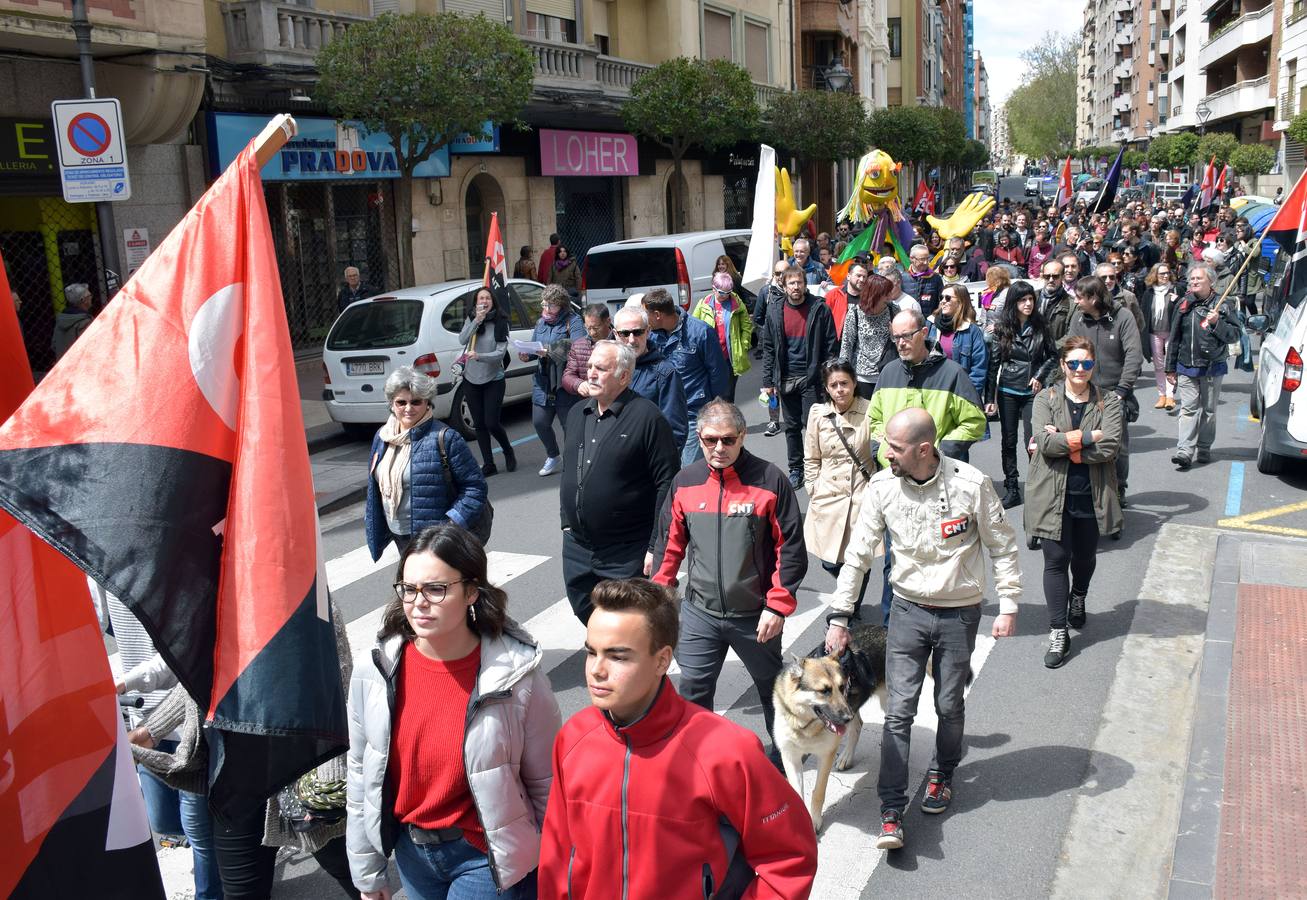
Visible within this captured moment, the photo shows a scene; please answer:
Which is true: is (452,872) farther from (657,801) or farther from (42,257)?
(42,257)

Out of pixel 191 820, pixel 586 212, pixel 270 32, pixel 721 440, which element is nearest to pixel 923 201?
pixel 586 212

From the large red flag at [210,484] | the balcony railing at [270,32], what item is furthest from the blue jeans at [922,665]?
the balcony railing at [270,32]

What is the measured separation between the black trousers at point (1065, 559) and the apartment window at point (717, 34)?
91.2 ft

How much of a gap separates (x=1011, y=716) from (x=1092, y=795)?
0.82m

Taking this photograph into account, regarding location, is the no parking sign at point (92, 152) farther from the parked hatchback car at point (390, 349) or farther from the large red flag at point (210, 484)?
the large red flag at point (210, 484)

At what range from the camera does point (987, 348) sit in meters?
9.48

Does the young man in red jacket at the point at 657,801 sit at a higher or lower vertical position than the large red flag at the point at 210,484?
lower

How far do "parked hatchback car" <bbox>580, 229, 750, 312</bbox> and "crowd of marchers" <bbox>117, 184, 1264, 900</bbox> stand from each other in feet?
22.0

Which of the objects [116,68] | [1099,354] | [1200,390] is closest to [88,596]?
[1099,354]

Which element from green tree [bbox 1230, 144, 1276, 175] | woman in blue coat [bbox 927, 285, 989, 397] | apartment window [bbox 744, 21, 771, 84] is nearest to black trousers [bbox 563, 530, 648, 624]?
woman in blue coat [bbox 927, 285, 989, 397]

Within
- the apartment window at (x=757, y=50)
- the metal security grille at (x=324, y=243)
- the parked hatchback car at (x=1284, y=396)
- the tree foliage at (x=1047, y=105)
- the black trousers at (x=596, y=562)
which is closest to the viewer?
the black trousers at (x=596, y=562)

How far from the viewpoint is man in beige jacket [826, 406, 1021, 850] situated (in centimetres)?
485

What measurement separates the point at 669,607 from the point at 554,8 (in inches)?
994

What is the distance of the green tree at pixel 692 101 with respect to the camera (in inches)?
1001
